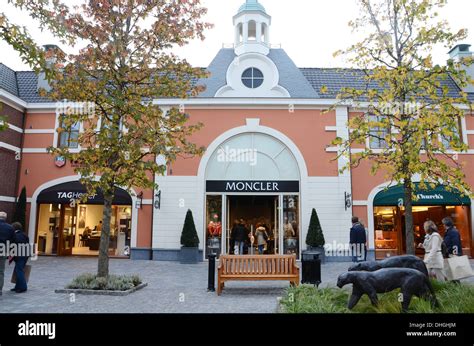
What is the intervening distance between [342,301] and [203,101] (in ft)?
38.7

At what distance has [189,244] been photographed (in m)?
15.4

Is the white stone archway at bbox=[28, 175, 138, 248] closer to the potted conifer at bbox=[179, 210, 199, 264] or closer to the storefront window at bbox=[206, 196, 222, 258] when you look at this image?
the potted conifer at bbox=[179, 210, 199, 264]

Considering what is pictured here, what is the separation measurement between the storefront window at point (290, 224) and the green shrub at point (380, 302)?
8392 millimetres

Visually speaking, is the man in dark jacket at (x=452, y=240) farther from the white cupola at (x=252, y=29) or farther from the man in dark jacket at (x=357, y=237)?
the white cupola at (x=252, y=29)

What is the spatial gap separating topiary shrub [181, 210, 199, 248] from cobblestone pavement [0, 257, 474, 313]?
230 centimetres

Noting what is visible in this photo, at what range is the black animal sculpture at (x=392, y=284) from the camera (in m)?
6.02

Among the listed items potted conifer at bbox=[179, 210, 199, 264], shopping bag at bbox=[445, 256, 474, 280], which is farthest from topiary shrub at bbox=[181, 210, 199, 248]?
shopping bag at bbox=[445, 256, 474, 280]

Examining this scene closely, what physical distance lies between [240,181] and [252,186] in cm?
57

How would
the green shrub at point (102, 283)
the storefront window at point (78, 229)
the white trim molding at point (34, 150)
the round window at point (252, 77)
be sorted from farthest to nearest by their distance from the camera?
the round window at point (252, 77) < the white trim molding at point (34, 150) < the storefront window at point (78, 229) < the green shrub at point (102, 283)

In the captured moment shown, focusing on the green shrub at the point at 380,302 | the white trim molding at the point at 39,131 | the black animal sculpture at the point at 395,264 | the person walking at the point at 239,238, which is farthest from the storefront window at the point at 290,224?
the white trim molding at the point at 39,131

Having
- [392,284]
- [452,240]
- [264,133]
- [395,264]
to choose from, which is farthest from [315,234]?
[392,284]

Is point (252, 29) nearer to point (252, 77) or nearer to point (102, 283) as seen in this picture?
point (252, 77)

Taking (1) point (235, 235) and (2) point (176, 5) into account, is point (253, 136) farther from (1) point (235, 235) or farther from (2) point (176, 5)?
(2) point (176, 5)
